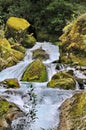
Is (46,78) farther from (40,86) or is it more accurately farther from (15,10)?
(15,10)

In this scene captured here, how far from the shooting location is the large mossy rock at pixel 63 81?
13.0m

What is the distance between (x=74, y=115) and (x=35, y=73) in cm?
613

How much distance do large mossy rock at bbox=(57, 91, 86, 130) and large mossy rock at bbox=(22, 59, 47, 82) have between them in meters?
4.60

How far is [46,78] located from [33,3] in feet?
40.0

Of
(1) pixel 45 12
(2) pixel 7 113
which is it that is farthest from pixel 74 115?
(1) pixel 45 12

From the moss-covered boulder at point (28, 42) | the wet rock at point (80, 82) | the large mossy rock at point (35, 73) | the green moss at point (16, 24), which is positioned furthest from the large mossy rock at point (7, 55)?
the wet rock at point (80, 82)

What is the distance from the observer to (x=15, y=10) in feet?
84.3

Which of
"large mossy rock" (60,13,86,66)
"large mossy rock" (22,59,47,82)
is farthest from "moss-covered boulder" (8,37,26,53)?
"large mossy rock" (22,59,47,82)

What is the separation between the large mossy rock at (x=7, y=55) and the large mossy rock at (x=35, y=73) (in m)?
2.14

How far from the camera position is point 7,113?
9.63m

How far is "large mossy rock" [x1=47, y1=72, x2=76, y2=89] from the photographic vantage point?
13.0 metres

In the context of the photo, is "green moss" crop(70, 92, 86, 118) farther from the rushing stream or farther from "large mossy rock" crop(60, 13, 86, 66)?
"large mossy rock" crop(60, 13, 86, 66)

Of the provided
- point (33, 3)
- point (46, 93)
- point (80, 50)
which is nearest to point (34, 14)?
point (33, 3)

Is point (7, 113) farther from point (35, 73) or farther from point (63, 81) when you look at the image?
point (35, 73)
